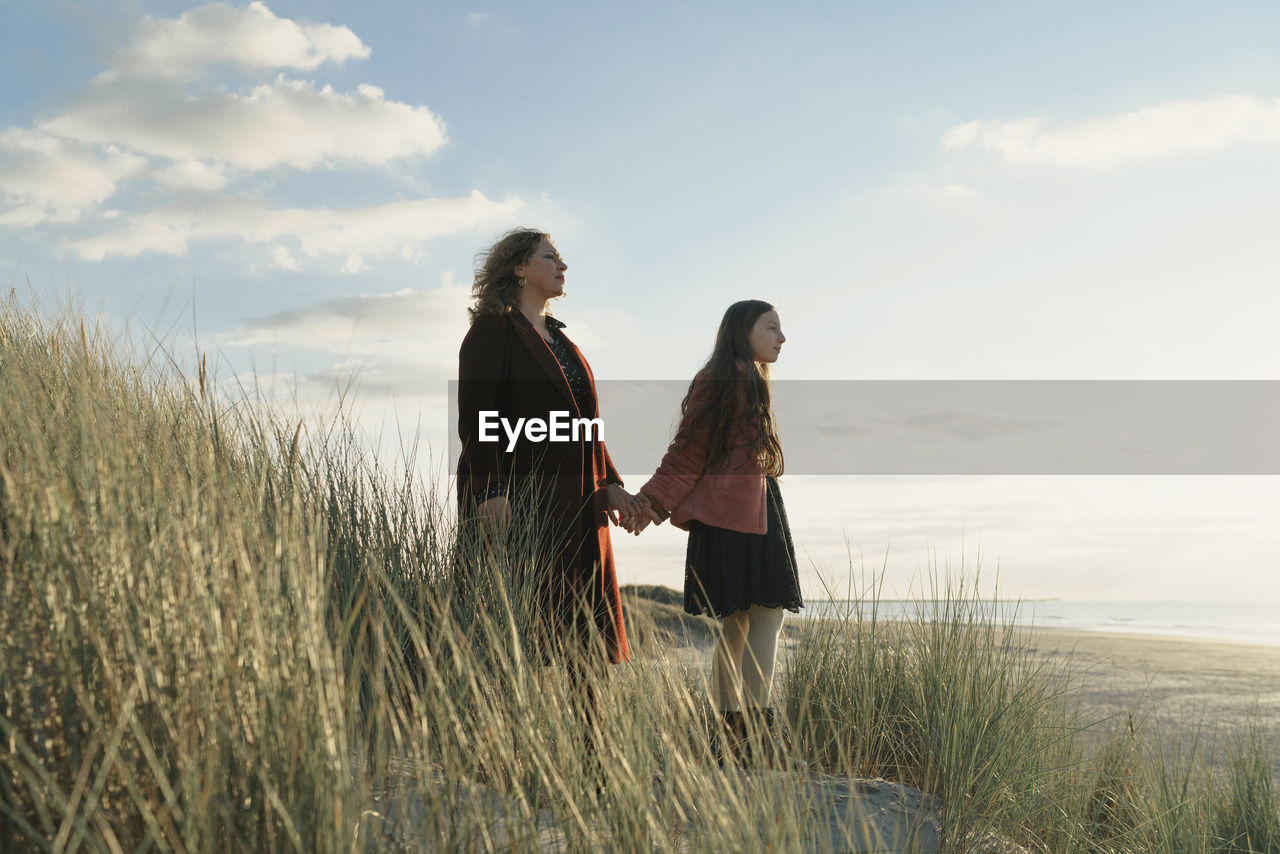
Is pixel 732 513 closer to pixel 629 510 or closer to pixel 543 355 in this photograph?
pixel 629 510

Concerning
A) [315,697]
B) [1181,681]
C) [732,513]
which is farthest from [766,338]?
[1181,681]

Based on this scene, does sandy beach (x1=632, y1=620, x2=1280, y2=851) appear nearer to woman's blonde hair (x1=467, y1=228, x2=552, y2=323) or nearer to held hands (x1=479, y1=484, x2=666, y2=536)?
held hands (x1=479, y1=484, x2=666, y2=536)

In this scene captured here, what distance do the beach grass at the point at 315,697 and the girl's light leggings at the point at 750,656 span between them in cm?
46

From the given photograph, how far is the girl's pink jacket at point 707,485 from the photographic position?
12.4ft

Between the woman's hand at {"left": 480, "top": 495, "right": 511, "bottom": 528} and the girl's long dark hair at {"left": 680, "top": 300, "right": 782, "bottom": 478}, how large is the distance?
0.89m

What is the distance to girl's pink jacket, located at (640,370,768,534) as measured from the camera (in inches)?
148

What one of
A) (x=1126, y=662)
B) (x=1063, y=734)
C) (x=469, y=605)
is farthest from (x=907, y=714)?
(x=1126, y=662)

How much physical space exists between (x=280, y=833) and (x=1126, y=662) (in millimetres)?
11036

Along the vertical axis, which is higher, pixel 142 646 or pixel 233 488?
pixel 233 488

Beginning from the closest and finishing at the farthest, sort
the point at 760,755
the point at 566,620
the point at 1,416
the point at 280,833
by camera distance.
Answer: the point at 280,833 → the point at 760,755 → the point at 1,416 → the point at 566,620

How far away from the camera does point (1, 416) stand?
242 centimetres

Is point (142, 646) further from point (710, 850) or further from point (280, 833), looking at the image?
point (710, 850)

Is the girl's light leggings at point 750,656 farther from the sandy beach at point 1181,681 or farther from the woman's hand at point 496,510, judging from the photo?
the sandy beach at point 1181,681

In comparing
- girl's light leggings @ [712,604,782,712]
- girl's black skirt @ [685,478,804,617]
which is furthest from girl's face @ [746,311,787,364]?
girl's light leggings @ [712,604,782,712]
